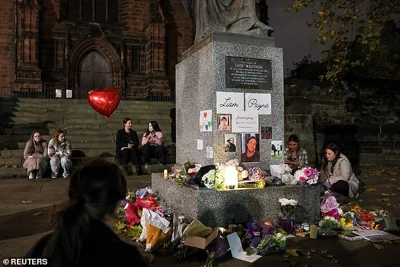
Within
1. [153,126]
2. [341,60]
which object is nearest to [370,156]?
[341,60]

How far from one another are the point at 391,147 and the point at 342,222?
11.8m

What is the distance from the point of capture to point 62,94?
2025cm

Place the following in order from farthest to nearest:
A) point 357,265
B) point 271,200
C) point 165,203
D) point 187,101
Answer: point 187,101
point 165,203
point 271,200
point 357,265

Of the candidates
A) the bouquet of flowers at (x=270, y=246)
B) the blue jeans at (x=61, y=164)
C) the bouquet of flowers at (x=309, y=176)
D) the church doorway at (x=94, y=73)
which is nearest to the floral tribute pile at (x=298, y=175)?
the bouquet of flowers at (x=309, y=176)

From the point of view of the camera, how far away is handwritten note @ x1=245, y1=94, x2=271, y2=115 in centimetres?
500

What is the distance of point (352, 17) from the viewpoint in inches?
459

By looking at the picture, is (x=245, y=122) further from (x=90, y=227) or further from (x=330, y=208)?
(x=90, y=227)

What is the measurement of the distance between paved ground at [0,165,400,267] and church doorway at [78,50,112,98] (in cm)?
1341

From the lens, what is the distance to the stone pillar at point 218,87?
15.8 feet

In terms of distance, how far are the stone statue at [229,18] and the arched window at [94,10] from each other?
1820cm

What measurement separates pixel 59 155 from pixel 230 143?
643cm

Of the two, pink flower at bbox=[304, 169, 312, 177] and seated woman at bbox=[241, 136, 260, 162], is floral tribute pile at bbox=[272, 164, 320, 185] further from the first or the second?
seated woman at bbox=[241, 136, 260, 162]

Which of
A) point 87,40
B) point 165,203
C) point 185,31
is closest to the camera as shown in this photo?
point 165,203

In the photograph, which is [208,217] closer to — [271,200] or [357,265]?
[271,200]
